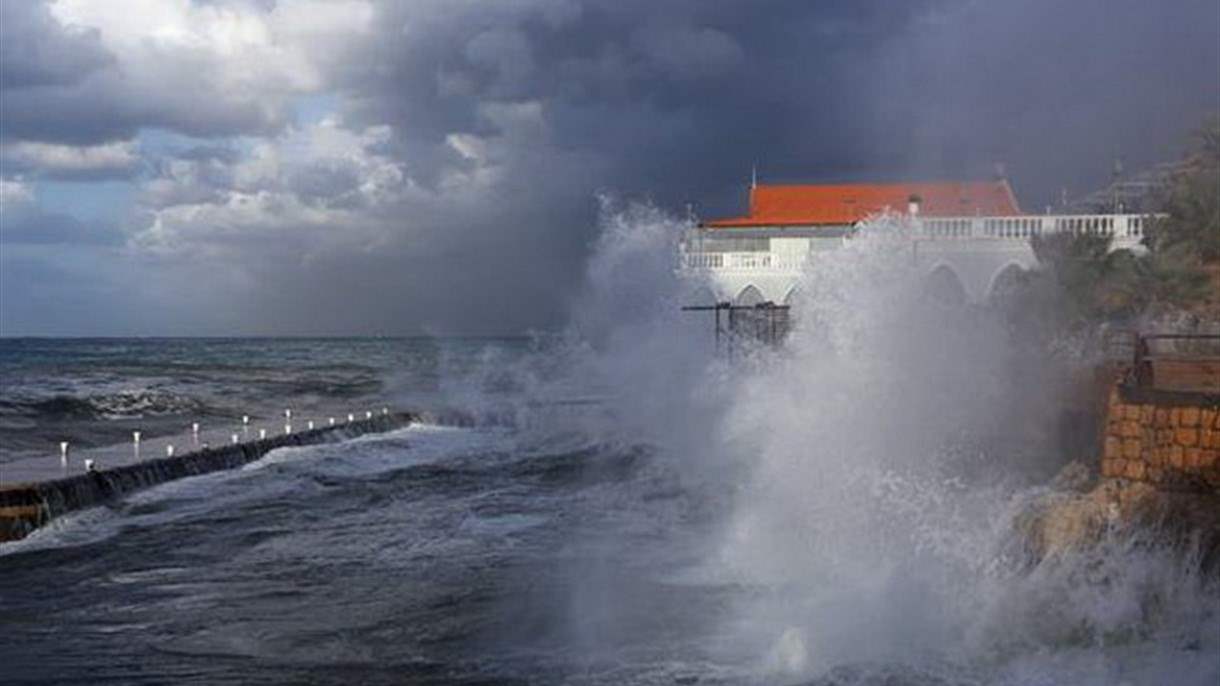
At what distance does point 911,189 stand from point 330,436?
1599 cm

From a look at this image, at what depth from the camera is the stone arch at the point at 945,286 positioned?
66.9 ft

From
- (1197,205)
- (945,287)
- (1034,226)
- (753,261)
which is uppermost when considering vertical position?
(1197,205)

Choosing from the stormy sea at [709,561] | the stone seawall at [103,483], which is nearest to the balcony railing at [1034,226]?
the stormy sea at [709,561]

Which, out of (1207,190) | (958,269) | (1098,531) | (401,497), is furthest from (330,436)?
(1098,531)

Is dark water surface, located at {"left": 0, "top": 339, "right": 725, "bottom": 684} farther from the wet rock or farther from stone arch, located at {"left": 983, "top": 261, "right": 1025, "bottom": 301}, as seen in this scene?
stone arch, located at {"left": 983, "top": 261, "right": 1025, "bottom": 301}

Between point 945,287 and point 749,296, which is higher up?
point 749,296

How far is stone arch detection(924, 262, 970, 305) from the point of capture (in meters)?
20.4

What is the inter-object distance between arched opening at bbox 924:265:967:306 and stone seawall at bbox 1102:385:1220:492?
720 cm

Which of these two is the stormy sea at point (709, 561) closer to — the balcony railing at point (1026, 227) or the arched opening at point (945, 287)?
the arched opening at point (945, 287)

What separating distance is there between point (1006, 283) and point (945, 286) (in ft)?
15.2

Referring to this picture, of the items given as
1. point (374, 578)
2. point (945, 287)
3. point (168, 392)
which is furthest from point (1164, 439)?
point (168, 392)

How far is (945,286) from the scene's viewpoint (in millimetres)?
24250

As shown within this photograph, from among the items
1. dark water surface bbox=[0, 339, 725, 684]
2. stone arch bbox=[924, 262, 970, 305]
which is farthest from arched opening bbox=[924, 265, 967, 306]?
dark water surface bbox=[0, 339, 725, 684]

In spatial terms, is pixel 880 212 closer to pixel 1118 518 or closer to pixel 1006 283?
pixel 1006 283
